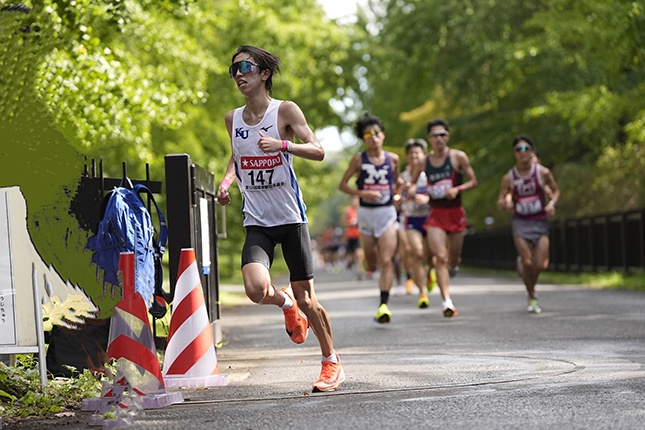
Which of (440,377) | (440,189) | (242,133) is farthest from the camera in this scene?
(440,189)

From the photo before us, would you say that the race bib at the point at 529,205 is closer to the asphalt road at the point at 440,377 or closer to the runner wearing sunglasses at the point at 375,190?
the asphalt road at the point at 440,377

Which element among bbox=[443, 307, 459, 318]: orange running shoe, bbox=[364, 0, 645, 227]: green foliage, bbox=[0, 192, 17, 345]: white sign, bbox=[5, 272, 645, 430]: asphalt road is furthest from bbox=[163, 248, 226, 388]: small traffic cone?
bbox=[364, 0, 645, 227]: green foliage

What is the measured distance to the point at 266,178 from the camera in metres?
8.12

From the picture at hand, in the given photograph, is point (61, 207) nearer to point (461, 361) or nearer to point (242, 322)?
point (461, 361)

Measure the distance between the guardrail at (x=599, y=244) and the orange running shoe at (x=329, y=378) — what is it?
53.0ft

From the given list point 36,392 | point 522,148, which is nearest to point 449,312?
point 522,148

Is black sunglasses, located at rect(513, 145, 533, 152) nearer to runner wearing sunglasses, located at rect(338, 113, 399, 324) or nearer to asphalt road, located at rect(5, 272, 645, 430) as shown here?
runner wearing sunglasses, located at rect(338, 113, 399, 324)

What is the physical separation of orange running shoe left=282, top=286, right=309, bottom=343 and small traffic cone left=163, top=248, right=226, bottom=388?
0.50 metres

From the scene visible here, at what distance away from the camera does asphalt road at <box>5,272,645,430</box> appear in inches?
259

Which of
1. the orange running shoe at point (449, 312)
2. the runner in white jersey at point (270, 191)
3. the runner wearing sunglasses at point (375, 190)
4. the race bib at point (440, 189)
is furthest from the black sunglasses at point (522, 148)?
the runner in white jersey at point (270, 191)

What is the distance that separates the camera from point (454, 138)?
1594 inches

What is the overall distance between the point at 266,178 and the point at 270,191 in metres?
0.08

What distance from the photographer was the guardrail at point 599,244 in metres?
24.3

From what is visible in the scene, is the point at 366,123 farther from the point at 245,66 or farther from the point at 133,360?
the point at 133,360
